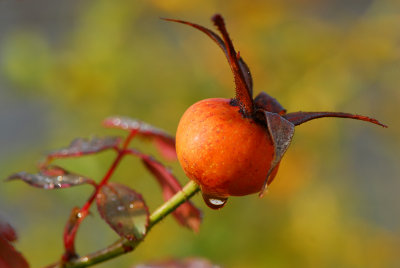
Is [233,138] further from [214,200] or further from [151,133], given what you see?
[151,133]

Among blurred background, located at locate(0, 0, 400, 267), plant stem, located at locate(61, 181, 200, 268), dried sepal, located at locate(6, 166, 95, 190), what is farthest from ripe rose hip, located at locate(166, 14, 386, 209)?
blurred background, located at locate(0, 0, 400, 267)

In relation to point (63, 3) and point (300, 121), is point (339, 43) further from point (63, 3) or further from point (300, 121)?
point (63, 3)

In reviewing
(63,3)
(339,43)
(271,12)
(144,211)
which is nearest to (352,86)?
(339,43)

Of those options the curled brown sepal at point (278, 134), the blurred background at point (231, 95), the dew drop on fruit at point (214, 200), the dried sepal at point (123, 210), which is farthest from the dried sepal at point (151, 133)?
the blurred background at point (231, 95)

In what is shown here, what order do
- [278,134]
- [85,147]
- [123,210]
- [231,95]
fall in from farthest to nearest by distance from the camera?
[231,95], [85,147], [123,210], [278,134]

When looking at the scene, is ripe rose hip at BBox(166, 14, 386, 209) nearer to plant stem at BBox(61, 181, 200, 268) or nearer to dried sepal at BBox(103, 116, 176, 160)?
plant stem at BBox(61, 181, 200, 268)

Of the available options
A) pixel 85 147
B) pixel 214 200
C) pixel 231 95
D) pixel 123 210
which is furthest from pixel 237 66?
pixel 231 95

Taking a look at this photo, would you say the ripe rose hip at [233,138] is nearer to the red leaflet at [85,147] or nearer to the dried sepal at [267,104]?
the dried sepal at [267,104]
